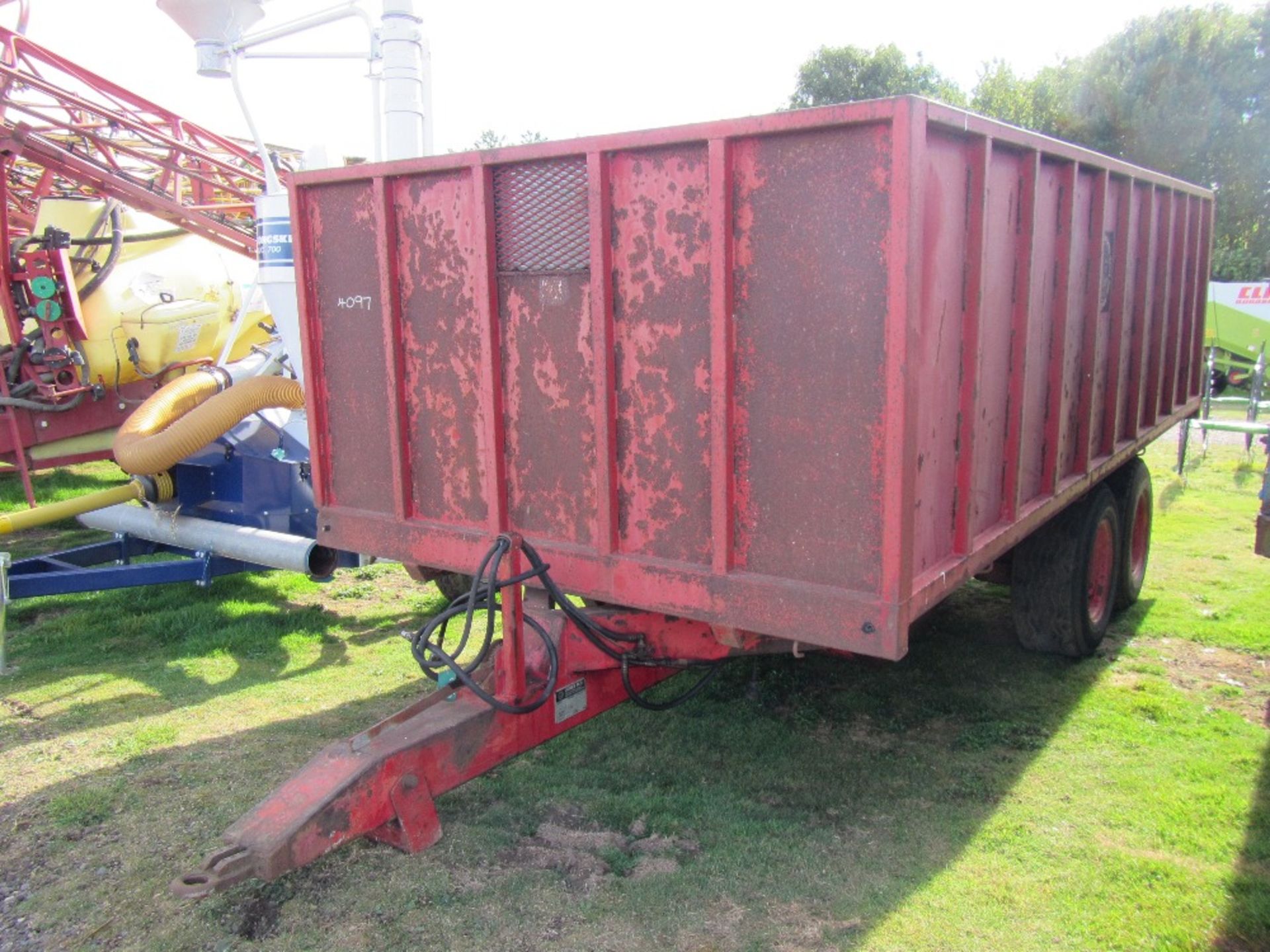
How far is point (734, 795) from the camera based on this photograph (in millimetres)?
3947

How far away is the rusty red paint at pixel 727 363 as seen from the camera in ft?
9.14

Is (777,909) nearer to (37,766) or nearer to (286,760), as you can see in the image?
(286,760)

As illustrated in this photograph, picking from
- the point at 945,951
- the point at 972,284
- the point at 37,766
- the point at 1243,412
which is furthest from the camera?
the point at 1243,412

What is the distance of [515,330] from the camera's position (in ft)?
11.4

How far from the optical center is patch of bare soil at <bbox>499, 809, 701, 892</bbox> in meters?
3.40

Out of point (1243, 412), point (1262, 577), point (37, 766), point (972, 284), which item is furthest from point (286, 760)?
point (1243, 412)

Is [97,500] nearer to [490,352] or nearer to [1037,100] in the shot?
[490,352]

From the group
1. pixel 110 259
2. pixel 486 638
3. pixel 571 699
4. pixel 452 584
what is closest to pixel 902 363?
pixel 486 638

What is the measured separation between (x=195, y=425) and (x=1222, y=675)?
5.83 metres

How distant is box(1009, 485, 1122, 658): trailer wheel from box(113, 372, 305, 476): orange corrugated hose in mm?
4161

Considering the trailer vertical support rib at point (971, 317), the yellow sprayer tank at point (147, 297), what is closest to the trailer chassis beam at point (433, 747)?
the trailer vertical support rib at point (971, 317)

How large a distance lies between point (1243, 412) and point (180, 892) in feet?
59.4

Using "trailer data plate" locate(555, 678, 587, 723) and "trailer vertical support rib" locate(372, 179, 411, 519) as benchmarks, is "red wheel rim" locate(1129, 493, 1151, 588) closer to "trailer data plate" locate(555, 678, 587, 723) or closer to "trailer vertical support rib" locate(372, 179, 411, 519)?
"trailer data plate" locate(555, 678, 587, 723)

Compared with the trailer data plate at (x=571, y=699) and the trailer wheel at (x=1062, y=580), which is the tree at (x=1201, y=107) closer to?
the trailer wheel at (x=1062, y=580)
